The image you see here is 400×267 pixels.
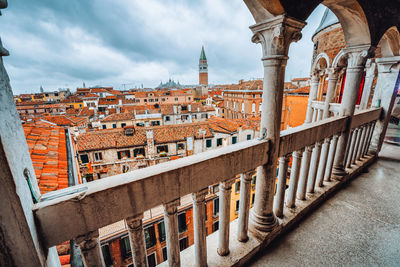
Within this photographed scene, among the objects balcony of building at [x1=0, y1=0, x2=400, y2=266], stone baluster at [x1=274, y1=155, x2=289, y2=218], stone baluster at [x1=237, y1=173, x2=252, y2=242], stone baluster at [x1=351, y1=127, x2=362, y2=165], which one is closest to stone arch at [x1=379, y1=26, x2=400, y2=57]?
balcony of building at [x1=0, y1=0, x2=400, y2=266]

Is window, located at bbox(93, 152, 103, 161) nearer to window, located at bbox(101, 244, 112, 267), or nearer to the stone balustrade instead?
window, located at bbox(101, 244, 112, 267)

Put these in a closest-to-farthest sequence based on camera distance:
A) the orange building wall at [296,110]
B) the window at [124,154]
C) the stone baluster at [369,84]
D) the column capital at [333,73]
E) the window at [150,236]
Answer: the stone baluster at [369,84]
the column capital at [333,73]
the window at [150,236]
the orange building wall at [296,110]
the window at [124,154]

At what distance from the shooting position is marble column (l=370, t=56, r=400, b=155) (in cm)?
419

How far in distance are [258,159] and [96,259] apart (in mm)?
1632

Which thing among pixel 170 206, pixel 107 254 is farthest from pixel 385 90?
pixel 107 254

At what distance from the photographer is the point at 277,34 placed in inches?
66.4

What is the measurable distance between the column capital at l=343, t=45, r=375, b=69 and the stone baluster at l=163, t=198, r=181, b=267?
12.5 feet

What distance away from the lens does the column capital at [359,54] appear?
2.97 m

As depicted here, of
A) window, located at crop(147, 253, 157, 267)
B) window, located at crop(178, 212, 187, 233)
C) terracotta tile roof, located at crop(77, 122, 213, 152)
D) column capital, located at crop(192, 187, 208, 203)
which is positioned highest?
column capital, located at crop(192, 187, 208, 203)

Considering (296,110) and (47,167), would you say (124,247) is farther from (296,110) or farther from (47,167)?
(296,110)

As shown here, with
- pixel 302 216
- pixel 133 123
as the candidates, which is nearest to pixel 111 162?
pixel 133 123

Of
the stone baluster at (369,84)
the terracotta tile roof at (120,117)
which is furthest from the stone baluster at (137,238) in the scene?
the terracotta tile roof at (120,117)

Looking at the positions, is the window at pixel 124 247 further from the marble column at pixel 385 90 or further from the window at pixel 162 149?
the marble column at pixel 385 90

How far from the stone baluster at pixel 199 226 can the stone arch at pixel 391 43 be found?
5.16 meters
